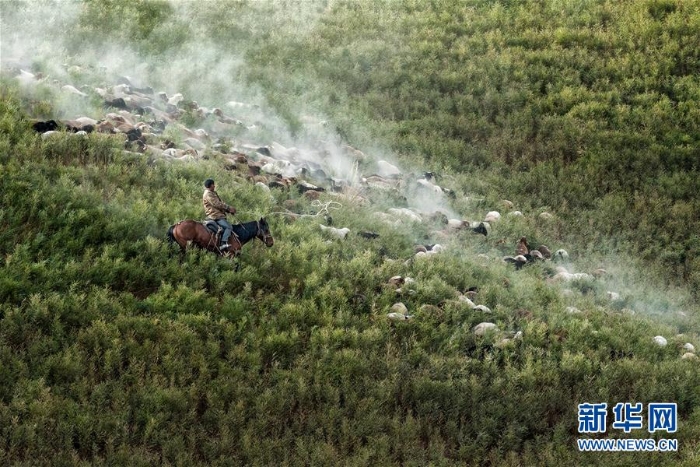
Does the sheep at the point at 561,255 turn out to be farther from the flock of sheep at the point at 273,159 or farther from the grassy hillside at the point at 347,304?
the grassy hillside at the point at 347,304

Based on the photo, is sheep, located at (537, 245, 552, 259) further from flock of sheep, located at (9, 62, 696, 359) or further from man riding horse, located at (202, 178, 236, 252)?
man riding horse, located at (202, 178, 236, 252)

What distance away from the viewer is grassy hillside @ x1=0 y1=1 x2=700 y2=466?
25.1 ft

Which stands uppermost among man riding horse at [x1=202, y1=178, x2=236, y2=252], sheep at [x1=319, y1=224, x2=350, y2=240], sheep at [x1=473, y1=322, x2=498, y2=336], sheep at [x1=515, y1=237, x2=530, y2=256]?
man riding horse at [x1=202, y1=178, x2=236, y2=252]

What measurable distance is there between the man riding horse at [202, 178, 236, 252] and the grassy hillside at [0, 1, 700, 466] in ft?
1.04

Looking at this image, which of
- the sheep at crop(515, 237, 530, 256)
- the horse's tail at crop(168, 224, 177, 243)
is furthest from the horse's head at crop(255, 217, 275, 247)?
the sheep at crop(515, 237, 530, 256)

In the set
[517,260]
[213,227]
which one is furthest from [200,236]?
[517,260]

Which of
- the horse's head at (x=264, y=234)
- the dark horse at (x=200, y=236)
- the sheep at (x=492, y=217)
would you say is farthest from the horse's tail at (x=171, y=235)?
the sheep at (x=492, y=217)

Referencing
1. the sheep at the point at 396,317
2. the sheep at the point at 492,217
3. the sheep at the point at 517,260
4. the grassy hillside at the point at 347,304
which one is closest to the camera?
the grassy hillside at the point at 347,304

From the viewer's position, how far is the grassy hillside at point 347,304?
766cm

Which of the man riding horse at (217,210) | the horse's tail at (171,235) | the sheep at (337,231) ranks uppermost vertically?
the man riding horse at (217,210)

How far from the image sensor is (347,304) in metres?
10.1

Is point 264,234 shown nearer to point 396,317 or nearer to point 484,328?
point 396,317

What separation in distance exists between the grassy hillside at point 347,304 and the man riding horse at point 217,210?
0.32 meters

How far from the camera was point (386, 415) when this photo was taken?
8227 millimetres
